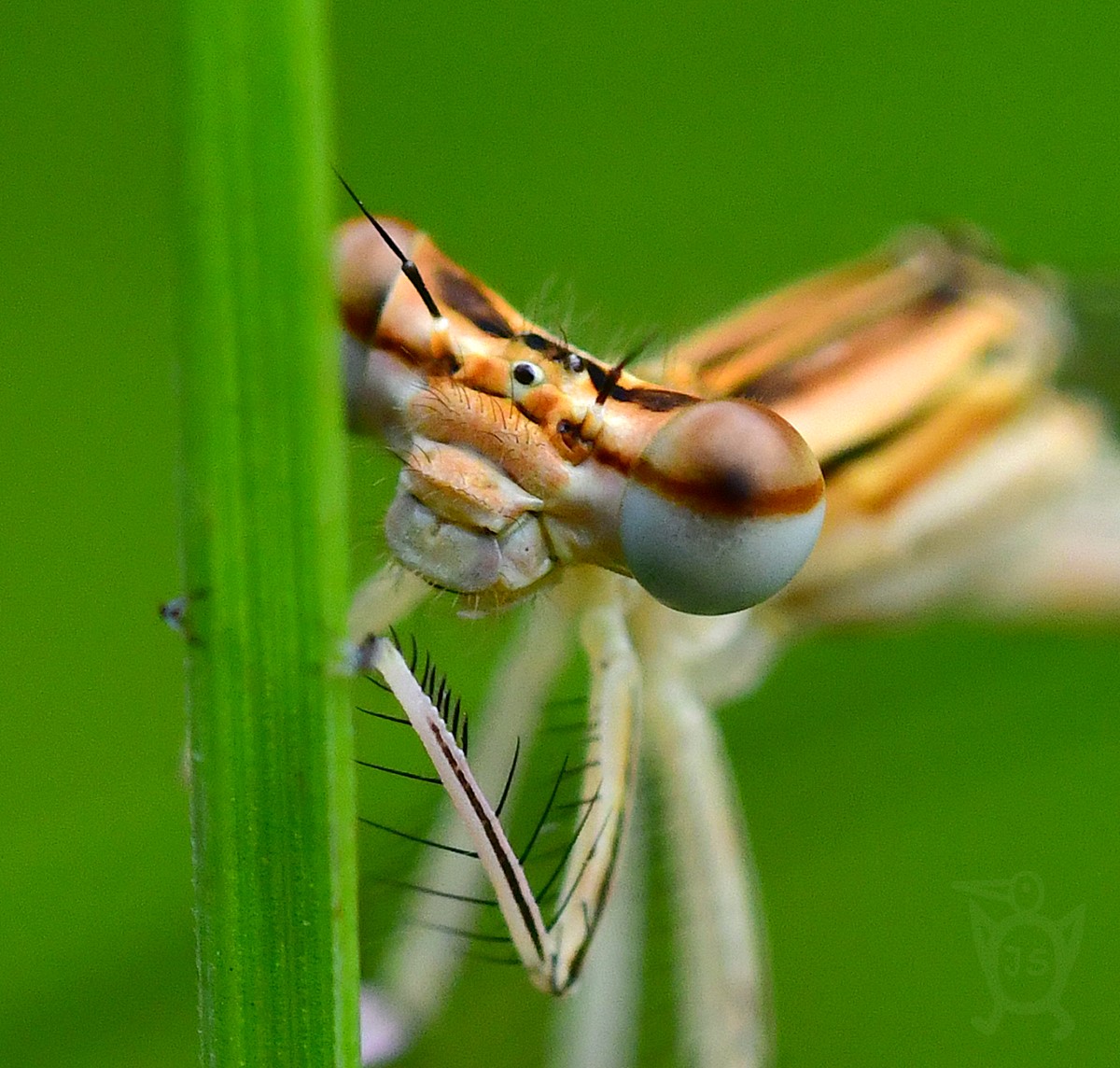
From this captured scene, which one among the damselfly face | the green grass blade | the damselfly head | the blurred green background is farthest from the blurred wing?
the green grass blade

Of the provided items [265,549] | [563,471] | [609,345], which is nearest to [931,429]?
[609,345]

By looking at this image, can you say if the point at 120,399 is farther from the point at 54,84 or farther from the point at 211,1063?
the point at 211,1063

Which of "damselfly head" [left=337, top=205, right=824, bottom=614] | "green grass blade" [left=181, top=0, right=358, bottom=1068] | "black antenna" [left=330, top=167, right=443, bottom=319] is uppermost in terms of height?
"black antenna" [left=330, top=167, right=443, bottom=319]

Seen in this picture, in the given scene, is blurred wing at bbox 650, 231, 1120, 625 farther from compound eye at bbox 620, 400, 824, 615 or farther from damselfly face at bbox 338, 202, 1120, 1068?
compound eye at bbox 620, 400, 824, 615

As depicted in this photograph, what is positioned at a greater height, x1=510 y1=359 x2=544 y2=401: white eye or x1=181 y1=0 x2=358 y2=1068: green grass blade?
x1=510 y1=359 x2=544 y2=401: white eye

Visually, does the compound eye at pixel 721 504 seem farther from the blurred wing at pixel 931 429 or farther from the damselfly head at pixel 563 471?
the blurred wing at pixel 931 429

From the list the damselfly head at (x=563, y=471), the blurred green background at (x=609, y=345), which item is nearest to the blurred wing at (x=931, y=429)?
the blurred green background at (x=609, y=345)
